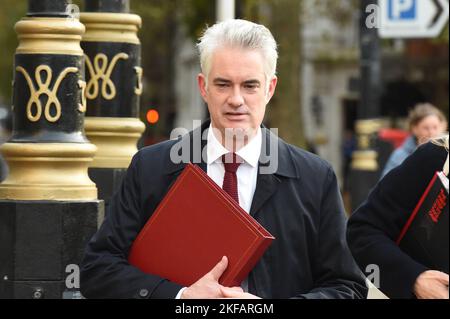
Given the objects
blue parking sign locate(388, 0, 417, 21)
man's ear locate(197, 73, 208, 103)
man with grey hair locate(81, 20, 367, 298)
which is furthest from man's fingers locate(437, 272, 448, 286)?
blue parking sign locate(388, 0, 417, 21)

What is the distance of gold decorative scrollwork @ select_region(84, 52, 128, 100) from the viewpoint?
883 cm

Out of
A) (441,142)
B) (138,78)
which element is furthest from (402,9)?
(441,142)

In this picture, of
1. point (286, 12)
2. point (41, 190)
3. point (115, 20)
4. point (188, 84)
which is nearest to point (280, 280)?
point (41, 190)

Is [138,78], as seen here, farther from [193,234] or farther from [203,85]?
[193,234]

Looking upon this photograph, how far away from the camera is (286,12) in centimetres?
3017

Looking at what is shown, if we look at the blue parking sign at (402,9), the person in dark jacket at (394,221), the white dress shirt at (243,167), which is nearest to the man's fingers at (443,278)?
the person in dark jacket at (394,221)

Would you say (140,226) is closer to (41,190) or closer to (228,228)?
(228,228)

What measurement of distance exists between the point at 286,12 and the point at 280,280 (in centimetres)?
2587

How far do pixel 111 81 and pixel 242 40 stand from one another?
173 inches

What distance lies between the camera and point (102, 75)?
891 cm

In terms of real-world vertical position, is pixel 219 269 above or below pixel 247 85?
below

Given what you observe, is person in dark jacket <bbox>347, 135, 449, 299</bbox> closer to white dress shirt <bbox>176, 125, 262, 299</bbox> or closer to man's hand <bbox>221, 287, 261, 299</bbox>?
white dress shirt <bbox>176, 125, 262, 299</bbox>

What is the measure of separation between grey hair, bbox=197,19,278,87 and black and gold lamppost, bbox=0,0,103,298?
2.73 m

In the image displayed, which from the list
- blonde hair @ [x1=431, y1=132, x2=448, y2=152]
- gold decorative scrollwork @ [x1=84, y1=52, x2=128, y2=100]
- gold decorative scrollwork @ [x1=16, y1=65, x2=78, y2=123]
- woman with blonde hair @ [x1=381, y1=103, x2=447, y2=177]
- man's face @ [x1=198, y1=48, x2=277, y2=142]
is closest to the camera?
man's face @ [x1=198, y1=48, x2=277, y2=142]
